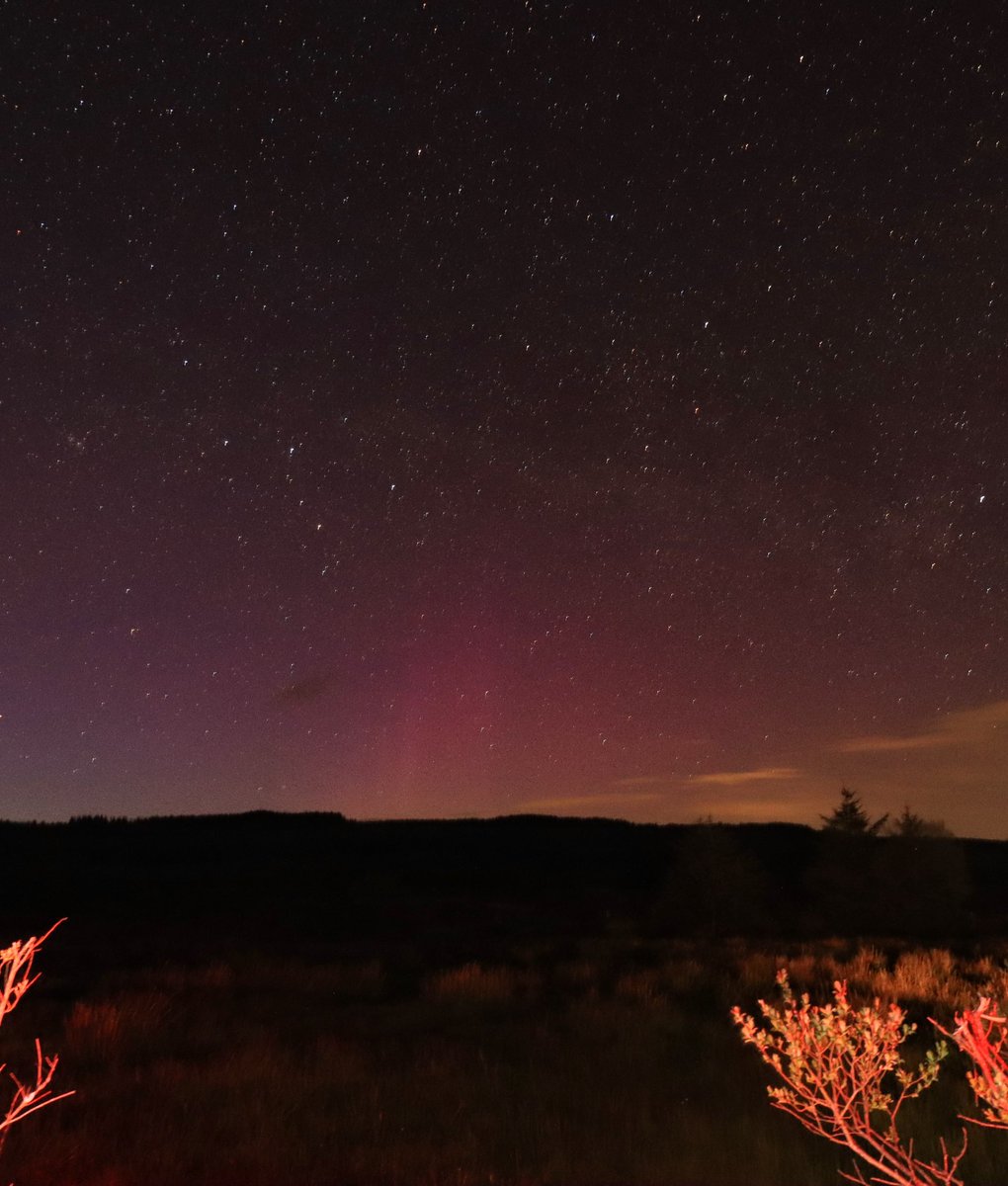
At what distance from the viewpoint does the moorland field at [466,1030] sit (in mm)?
7086

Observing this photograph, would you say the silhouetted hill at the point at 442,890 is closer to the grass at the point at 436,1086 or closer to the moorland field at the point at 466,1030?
the moorland field at the point at 466,1030

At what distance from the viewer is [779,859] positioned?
197 ft

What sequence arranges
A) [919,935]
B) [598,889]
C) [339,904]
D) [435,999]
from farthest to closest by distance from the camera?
[598,889] → [339,904] → [919,935] → [435,999]

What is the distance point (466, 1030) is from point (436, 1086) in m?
2.76

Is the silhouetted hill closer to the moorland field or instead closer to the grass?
the moorland field

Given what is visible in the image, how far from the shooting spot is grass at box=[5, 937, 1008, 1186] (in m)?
6.93

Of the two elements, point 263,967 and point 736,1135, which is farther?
point 263,967

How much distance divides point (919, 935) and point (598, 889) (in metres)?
19.2

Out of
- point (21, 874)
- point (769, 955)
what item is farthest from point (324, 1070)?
point (21, 874)

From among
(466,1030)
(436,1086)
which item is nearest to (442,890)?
(466,1030)

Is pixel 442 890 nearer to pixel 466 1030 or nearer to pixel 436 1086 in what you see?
pixel 466 1030

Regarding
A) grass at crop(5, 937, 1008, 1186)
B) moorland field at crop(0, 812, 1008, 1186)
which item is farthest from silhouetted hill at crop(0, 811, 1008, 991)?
grass at crop(5, 937, 1008, 1186)

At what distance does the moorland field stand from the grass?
3 centimetres

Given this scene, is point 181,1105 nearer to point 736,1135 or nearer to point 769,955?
point 736,1135
